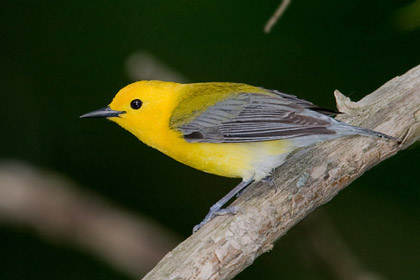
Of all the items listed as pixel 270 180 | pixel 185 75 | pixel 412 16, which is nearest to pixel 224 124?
pixel 270 180

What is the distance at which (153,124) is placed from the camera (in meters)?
4.39

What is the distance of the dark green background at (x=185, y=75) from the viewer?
532 cm

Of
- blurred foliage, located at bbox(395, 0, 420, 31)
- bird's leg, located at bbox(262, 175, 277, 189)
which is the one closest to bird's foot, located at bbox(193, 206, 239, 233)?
bird's leg, located at bbox(262, 175, 277, 189)

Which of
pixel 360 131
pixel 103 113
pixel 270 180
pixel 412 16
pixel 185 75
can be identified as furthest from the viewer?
pixel 185 75

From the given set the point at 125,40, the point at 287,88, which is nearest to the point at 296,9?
the point at 287,88

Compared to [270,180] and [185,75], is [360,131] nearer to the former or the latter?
[270,180]

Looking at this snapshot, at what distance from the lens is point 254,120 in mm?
4195

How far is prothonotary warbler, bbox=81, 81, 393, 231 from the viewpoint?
405cm

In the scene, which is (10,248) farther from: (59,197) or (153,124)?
(153,124)

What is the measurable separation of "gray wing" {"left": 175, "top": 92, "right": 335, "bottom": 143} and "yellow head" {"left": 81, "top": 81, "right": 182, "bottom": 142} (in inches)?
8.4

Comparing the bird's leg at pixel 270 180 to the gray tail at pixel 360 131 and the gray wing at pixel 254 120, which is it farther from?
the gray tail at pixel 360 131

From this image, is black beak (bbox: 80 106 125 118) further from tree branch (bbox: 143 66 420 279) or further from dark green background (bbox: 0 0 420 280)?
dark green background (bbox: 0 0 420 280)

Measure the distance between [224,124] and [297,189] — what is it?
599 mm

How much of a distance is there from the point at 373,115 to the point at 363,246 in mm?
1453
